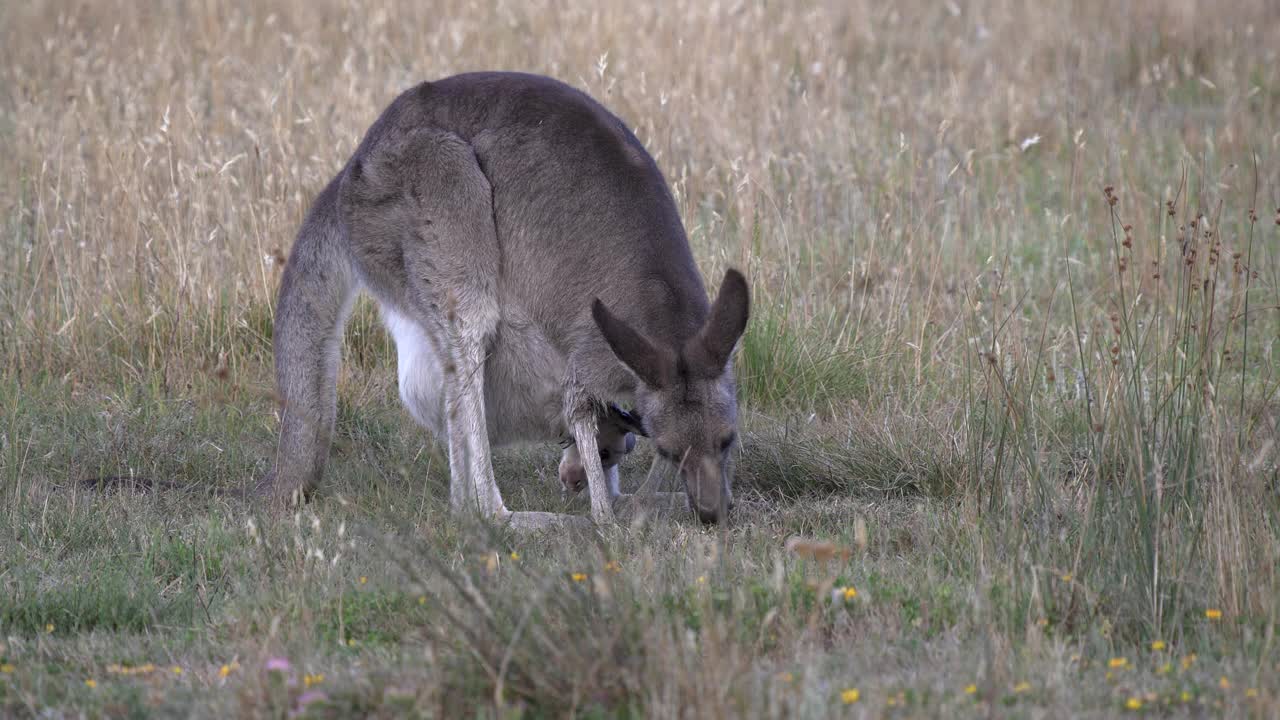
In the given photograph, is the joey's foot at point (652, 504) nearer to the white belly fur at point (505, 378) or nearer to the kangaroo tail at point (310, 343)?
the white belly fur at point (505, 378)

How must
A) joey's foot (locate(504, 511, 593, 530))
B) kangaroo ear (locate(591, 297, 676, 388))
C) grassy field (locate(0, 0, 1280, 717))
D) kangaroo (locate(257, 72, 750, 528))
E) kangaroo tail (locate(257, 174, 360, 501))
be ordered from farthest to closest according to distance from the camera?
kangaroo tail (locate(257, 174, 360, 501)) → kangaroo (locate(257, 72, 750, 528)) → joey's foot (locate(504, 511, 593, 530)) → kangaroo ear (locate(591, 297, 676, 388)) → grassy field (locate(0, 0, 1280, 717))

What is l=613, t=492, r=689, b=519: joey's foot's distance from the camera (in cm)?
537

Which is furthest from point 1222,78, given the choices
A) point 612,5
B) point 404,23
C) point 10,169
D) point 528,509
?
point 10,169

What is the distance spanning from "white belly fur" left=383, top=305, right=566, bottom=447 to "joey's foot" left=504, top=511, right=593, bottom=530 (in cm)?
40

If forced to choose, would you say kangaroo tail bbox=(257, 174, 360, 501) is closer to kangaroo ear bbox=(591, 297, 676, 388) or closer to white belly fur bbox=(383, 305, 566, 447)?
white belly fur bbox=(383, 305, 566, 447)

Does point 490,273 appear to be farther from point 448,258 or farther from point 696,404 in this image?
point 696,404

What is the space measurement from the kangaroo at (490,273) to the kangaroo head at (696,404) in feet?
0.53

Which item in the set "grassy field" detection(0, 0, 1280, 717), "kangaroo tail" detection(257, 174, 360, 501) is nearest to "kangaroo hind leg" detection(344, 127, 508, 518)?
"kangaroo tail" detection(257, 174, 360, 501)

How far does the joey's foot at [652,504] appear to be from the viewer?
17.6 ft

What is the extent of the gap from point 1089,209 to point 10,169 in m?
6.55

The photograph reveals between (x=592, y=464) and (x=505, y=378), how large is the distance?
A: 545 mm

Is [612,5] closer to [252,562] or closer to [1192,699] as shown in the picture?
[252,562]

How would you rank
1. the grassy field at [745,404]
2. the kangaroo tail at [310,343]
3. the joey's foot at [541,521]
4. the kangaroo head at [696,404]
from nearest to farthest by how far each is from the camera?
the grassy field at [745,404] → the kangaroo head at [696,404] → the joey's foot at [541,521] → the kangaroo tail at [310,343]

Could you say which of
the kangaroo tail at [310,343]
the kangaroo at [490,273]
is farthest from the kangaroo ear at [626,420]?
the kangaroo tail at [310,343]
